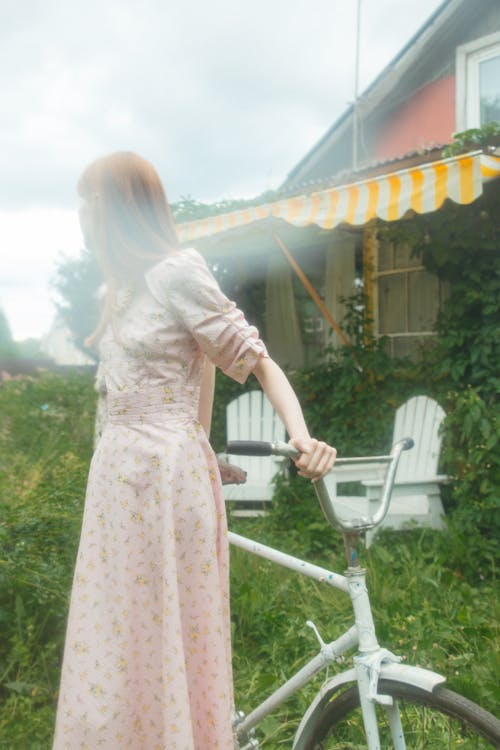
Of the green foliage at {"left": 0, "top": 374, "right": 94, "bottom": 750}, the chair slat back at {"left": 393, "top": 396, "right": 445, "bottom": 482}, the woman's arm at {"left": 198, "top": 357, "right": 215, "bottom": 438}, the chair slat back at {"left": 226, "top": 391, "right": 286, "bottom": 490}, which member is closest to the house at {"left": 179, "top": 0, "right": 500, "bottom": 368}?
the chair slat back at {"left": 226, "top": 391, "right": 286, "bottom": 490}

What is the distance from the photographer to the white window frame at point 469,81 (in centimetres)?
856

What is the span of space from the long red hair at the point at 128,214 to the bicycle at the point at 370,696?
566 millimetres

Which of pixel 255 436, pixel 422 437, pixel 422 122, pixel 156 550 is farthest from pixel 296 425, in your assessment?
pixel 422 122

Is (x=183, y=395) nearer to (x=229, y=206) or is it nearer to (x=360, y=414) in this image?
(x=360, y=414)

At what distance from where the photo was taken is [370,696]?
148 centimetres

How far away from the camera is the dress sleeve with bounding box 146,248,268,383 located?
1.62 meters

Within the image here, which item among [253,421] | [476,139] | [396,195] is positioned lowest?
[253,421]

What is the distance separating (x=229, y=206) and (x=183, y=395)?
599cm

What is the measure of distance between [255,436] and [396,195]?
2.46 m

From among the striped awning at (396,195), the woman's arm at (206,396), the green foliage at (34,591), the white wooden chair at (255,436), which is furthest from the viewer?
the white wooden chair at (255,436)

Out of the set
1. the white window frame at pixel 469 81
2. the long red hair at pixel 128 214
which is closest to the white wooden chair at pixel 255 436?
the long red hair at pixel 128 214

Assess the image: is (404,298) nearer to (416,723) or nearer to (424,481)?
(424,481)

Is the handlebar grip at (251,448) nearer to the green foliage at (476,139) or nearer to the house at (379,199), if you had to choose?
the house at (379,199)

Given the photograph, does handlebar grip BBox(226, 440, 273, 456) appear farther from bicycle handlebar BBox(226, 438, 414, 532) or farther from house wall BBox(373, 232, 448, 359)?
house wall BBox(373, 232, 448, 359)
